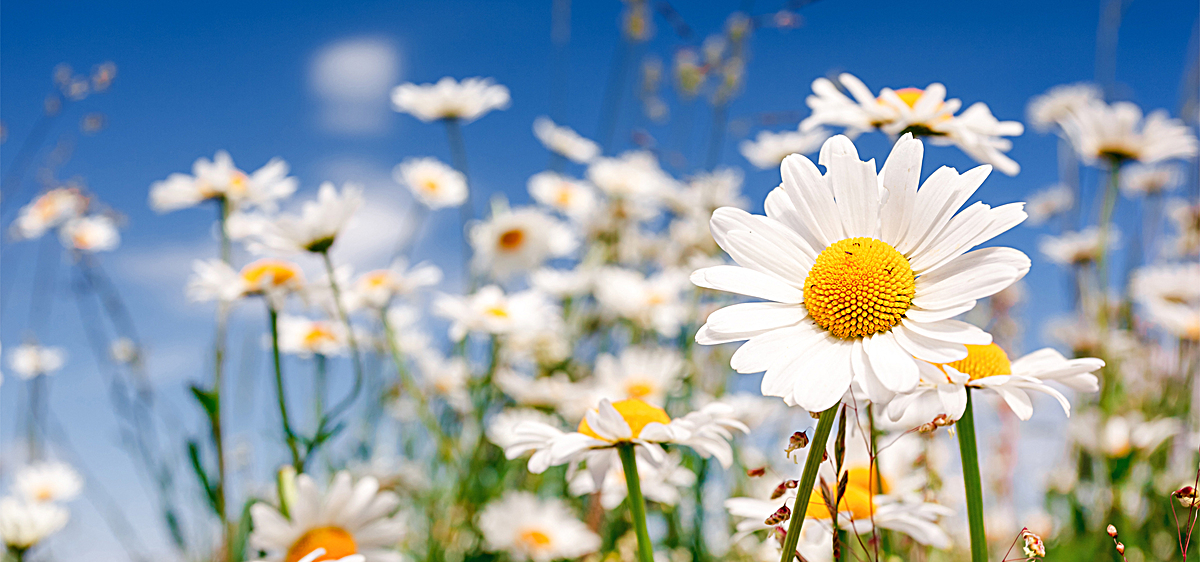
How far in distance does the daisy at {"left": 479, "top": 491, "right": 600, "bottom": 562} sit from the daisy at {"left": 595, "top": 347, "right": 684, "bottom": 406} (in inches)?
11.3

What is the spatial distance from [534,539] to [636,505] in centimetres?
82

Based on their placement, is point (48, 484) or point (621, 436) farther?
point (48, 484)

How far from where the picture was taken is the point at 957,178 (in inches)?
21.7

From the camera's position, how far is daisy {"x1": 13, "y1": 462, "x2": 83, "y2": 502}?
2.27m

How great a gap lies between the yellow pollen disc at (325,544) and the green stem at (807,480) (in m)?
0.59

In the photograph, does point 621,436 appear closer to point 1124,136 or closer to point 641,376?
point 641,376

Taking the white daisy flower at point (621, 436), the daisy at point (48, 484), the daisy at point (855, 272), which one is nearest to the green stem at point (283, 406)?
the white daisy flower at point (621, 436)

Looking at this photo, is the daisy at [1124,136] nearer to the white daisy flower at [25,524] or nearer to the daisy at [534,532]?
the daisy at [534,532]

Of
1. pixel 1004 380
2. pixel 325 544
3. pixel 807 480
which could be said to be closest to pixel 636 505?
pixel 807 480

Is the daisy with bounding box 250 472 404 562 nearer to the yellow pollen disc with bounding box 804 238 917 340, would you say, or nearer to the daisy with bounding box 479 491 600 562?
the daisy with bounding box 479 491 600 562

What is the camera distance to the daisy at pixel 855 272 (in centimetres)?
50

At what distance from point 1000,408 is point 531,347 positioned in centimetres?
127

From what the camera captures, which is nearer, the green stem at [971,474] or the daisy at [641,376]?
the green stem at [971,474]

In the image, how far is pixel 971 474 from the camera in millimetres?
594
